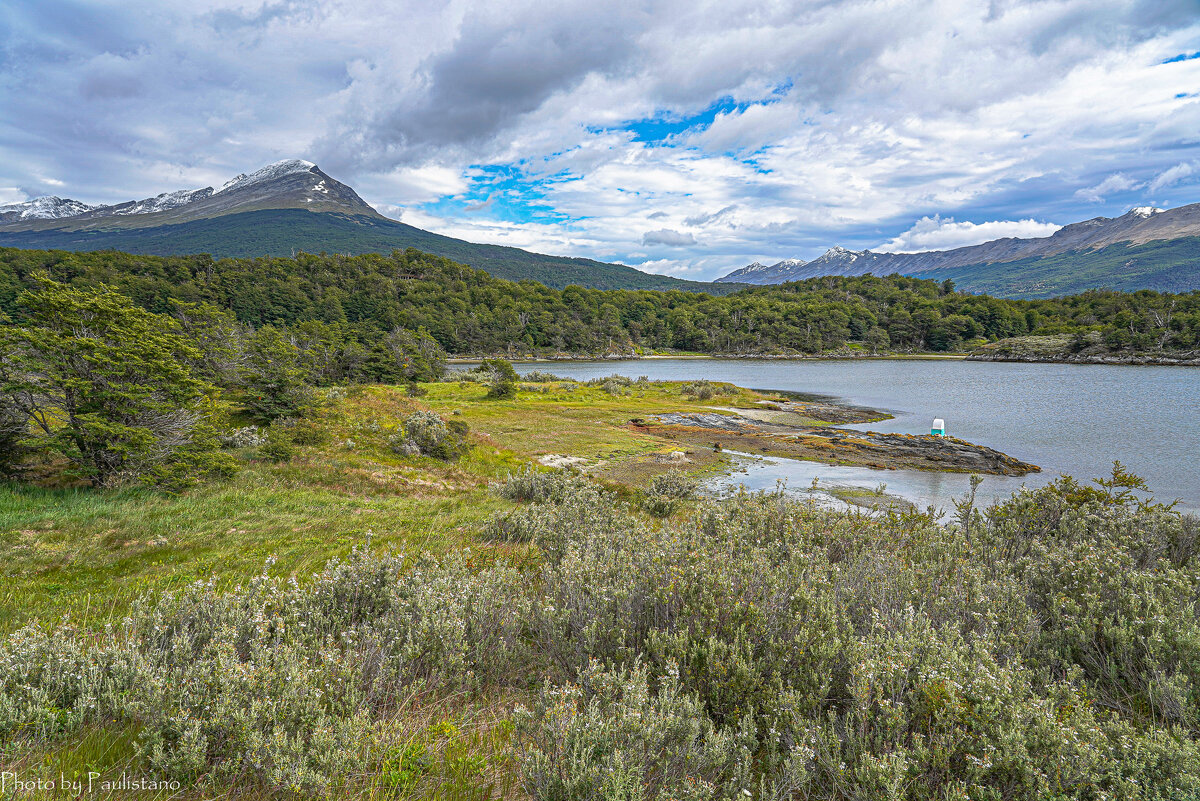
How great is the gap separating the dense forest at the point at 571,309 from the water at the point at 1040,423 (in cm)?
4822

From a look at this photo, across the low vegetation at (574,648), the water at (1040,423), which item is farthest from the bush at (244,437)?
the water at (1040,423)

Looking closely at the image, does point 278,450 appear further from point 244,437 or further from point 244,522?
point 244,522

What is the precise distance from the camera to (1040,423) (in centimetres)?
3195

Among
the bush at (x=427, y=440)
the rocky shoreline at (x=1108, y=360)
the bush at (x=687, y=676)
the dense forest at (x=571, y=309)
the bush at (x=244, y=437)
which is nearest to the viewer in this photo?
the bush at (x=687, y=676)

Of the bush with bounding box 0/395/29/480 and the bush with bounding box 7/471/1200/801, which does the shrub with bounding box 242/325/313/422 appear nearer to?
the bush with bounding box 0/395/29/480

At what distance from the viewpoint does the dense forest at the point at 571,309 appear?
3612 inches

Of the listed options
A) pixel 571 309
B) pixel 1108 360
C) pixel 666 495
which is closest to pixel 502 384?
pixel 666 495

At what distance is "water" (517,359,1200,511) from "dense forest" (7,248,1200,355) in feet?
158

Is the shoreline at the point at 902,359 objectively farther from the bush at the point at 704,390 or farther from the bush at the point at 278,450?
the bush at the point at 278,450

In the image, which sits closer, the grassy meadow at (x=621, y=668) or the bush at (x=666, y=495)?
the grassy meadow at (x=621, y=668)

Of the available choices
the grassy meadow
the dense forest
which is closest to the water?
the grassy meadow

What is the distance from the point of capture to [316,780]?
8.10 ft

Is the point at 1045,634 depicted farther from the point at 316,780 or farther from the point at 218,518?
the point at 218,518

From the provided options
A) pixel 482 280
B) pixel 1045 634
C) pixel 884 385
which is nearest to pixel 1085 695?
pixel 1045 634
